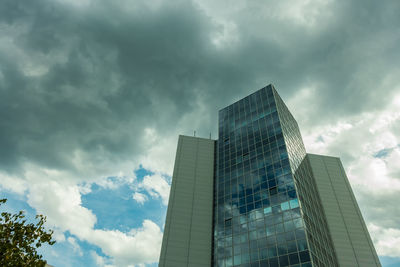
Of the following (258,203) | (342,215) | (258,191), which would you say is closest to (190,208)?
(258,191)

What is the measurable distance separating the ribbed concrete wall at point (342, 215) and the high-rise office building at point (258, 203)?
27cm

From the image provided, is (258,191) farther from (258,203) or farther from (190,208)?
(190,208)

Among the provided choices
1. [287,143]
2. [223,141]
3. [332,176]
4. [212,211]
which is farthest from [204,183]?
[332,176]

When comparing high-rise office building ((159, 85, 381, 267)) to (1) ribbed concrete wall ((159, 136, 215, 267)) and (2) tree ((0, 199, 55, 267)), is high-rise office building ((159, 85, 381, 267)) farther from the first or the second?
(2) tree ((0, 199, 55, 267))

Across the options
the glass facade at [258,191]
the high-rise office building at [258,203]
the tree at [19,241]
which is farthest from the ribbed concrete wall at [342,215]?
the tree at [19,241]

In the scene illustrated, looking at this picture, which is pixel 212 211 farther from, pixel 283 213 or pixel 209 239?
pixel 283 213

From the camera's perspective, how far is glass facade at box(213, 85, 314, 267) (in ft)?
150

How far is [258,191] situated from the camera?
55.5 m

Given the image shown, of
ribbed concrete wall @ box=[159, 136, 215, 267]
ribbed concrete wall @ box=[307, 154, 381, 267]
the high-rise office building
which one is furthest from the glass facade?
ribbed concrete wall @ box=[307, 154, 381, 267]

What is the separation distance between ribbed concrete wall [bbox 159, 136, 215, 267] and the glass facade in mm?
4089

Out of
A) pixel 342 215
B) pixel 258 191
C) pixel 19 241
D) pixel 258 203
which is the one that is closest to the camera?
pixel 19 241

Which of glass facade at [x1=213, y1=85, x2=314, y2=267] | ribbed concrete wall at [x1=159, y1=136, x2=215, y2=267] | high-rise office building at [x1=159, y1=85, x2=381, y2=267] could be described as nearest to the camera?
glass facade at [x1=213, y1=85, x2=314, y2=267]

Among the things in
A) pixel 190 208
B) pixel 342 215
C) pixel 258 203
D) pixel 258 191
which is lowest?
pixel 258 203

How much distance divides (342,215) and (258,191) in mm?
A: 33426
